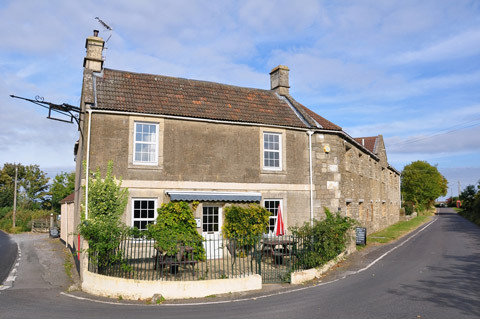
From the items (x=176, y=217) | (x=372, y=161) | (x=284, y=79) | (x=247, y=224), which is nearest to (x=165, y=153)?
(x=176, y=217)

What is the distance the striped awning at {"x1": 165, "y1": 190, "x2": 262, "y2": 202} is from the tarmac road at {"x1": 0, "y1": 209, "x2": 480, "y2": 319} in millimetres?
4702

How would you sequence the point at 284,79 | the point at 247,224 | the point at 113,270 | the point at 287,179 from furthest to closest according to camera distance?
the point at 284,79
the point at 287,179
the point at 247,224
the point at 113,270

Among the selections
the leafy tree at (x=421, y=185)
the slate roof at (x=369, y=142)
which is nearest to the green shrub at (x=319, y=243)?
the slate roof at (x=369, y=142)

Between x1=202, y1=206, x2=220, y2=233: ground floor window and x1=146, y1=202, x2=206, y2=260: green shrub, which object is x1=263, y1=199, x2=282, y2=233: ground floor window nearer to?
x1=202, y1=206, x2=220, y2=233: ground floor window

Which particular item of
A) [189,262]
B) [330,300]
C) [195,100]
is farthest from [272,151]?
[330,300]

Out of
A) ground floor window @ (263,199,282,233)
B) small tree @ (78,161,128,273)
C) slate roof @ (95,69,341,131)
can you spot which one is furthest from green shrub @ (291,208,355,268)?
small tree @ (78,161,128,273)

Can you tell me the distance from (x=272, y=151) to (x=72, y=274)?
9786 mm

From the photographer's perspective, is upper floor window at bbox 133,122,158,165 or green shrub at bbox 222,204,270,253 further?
green shrub at bbox 222,204,270,253

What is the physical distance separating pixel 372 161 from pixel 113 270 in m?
22.9

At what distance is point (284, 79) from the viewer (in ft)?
71.2

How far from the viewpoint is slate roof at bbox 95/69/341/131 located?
1585cm

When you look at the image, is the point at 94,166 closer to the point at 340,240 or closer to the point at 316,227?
the point at 316,227

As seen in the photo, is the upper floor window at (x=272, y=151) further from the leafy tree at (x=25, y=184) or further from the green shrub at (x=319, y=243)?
the leafy tree at (x=25, y=184)

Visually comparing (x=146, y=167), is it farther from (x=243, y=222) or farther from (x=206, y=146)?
(x=243, y=222)
